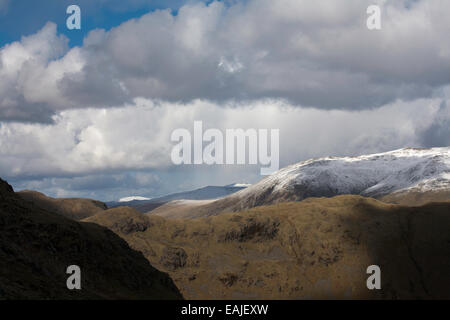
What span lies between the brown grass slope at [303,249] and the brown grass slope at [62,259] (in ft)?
72.8

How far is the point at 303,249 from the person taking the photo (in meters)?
116

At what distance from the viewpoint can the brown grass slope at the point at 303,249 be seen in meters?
105

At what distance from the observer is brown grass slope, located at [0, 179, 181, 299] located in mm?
52562

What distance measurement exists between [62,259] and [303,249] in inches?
2476

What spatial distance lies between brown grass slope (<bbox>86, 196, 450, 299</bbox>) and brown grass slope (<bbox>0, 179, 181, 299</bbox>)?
22203mm

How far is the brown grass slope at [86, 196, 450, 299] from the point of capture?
105m

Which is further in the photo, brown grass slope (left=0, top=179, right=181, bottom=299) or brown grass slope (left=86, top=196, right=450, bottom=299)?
brown grass slope (left=86, top=196, right=450, bottom=299)

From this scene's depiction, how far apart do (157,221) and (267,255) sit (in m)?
29.6
